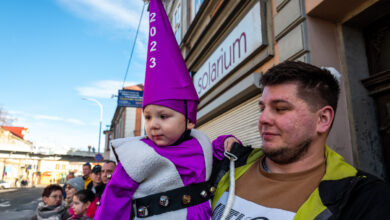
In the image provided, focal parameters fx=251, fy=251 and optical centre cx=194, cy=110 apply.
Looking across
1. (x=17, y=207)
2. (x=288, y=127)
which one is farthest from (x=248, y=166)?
(x=17, y=207)

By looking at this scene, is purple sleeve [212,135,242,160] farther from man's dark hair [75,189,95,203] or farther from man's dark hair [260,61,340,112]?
man's dark hair [75,189,95,203]

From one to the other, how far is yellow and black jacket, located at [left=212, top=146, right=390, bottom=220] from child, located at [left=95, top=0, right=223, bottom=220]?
0.65 metres

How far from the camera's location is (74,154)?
37.9 metres

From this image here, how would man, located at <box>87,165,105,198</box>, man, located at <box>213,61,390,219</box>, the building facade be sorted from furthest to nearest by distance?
man, located at <box>87,165,105,198</box> → the building facade → man, located at <box>213,61,390,219</box>

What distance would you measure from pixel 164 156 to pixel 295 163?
77cm

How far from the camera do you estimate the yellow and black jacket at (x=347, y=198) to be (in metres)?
1.02

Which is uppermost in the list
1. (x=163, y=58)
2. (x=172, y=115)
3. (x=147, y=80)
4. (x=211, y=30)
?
(x=211, y=30)

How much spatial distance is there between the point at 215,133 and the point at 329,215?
5943 millimetres

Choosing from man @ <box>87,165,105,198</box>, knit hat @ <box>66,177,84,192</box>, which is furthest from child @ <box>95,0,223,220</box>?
knit hat @ <box>66,177,84,192</box>

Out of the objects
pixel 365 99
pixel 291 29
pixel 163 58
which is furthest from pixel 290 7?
pixel 163 58

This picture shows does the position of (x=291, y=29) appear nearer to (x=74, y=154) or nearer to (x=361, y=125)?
(x=361, y=125)

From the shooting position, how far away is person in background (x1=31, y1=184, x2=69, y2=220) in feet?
12.7

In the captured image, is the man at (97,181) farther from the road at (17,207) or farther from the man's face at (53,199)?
the road at (17,207)

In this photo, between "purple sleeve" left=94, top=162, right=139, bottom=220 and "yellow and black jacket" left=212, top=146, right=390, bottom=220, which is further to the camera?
"purple sleeve" left=94, top=162, right=139, bottom=220
